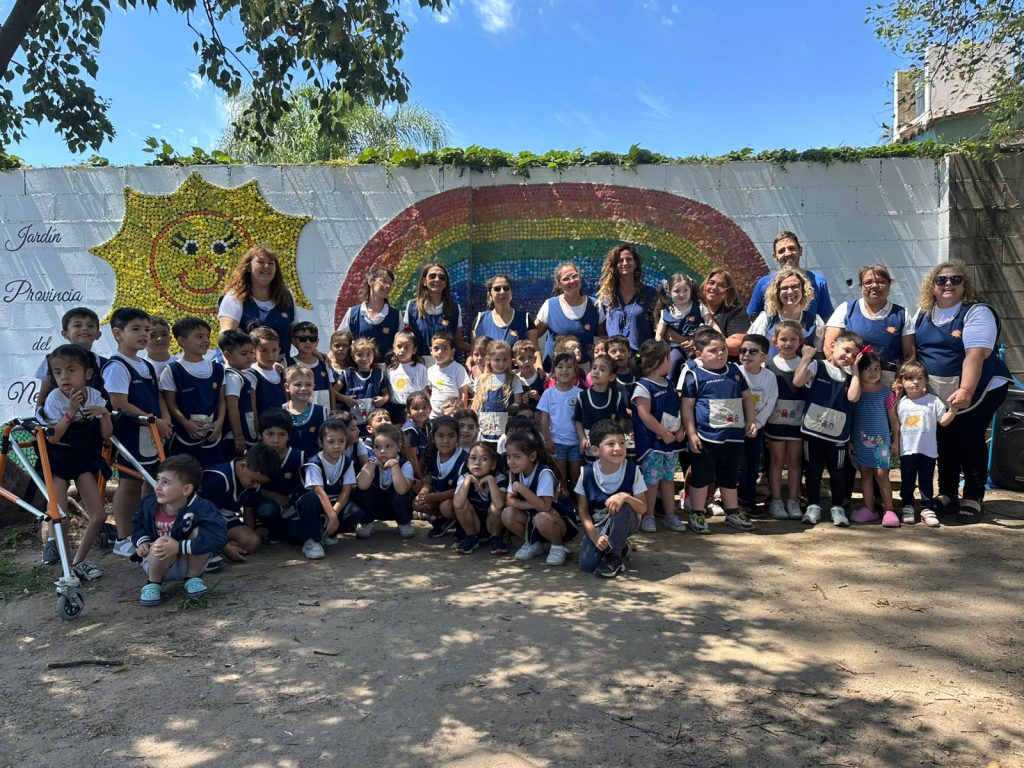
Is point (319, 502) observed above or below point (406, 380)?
below

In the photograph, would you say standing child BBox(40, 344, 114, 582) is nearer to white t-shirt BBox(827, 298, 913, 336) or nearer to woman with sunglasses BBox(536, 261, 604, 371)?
woman with sunglasses BBox(536, 261, 604, 371)

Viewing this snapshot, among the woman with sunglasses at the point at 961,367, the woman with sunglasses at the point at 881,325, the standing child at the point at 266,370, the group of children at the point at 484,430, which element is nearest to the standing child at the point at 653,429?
the group of children at the point at 484,430

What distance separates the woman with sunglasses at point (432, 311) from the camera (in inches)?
226

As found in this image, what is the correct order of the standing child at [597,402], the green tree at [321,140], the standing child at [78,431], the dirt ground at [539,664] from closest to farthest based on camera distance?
the dirt ground at [539,664], the standing child at [78,431], the standing child at [597,402], the green tree at [321,140]

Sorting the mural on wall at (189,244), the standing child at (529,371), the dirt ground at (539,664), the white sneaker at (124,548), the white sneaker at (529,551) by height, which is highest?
the mural on wall at (189,244)

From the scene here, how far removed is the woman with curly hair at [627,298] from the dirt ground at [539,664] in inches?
66.8

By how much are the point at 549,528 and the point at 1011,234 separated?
5.25 meters

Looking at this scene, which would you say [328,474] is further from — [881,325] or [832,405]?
[881,325]

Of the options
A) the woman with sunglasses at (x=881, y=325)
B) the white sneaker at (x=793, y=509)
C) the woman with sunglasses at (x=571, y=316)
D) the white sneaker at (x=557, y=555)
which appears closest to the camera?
the white sneaker at (x=557, y=555)

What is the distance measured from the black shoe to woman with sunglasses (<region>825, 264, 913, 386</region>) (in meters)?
2.16

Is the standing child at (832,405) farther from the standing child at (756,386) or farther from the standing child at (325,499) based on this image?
the standing child at (325,499)

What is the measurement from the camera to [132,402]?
4570mm

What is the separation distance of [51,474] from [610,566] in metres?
2.99

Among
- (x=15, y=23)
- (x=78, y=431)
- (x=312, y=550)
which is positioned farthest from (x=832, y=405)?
(x=15, y=23)
